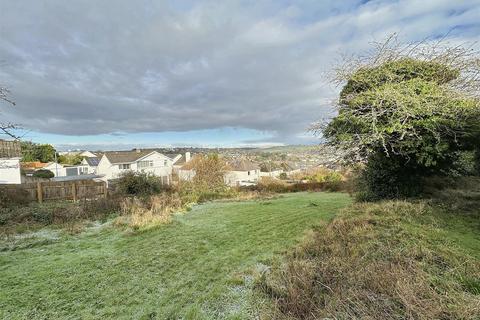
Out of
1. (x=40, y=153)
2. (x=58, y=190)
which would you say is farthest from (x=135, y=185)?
(x=40, y=153)

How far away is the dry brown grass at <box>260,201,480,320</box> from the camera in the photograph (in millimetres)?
2533

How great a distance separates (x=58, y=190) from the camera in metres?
16.2

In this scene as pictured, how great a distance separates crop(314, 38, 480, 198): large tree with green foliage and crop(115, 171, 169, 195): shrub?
459 inches

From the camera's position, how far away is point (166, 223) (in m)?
9.29

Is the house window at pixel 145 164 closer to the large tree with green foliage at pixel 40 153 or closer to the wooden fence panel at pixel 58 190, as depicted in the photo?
the large tree with green foliage at pixel 40 153

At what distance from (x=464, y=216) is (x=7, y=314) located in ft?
27.8

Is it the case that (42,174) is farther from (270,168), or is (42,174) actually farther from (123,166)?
(270,168)

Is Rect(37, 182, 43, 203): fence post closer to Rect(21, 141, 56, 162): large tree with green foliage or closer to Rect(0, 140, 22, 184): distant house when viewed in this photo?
Rect(0, 140, 22, 184): distant house

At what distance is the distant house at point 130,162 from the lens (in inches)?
1626

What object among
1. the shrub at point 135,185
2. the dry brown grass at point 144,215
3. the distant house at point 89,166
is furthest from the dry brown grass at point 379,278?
the distant house at point 89,166

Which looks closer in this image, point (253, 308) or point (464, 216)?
point (253, 308)

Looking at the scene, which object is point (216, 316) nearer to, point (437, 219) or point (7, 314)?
point (7, 314)

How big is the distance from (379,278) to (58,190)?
17.6 m

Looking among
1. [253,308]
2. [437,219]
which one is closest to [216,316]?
[253,308]
